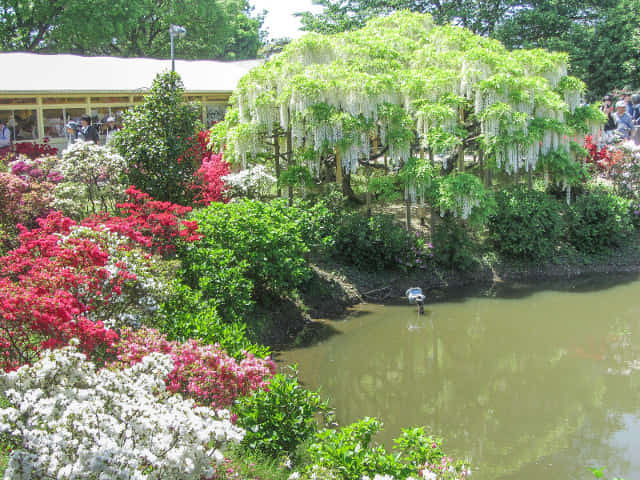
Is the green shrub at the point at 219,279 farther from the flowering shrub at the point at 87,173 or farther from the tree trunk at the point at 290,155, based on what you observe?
the tree trunk at the point at 290,155

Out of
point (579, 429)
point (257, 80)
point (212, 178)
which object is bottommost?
point (579, 429)

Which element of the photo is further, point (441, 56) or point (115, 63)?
point (115, 63)

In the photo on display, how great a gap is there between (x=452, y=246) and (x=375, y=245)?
1735 millimetres

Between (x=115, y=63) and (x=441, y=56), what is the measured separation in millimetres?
11317

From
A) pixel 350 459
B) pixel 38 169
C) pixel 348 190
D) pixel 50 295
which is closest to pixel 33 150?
pixel 38 169

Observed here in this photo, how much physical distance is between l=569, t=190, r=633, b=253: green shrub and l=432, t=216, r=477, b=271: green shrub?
274 cm

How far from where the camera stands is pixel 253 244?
31.5ft

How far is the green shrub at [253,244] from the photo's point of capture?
9148 millimetres

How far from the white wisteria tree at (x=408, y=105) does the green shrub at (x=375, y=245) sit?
0.96m

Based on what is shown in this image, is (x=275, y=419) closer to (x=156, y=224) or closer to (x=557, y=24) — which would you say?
(x=156, y=224)

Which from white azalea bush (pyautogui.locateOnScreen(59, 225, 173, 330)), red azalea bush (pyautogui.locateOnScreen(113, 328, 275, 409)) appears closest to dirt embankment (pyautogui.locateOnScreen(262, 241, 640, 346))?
white azalea bush (pyautogui.locateOnScreen(59, 225, 173, 330))

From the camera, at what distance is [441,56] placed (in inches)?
527

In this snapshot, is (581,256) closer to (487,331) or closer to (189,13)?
(487,331)

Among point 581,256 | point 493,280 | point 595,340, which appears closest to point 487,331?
point 595,340
